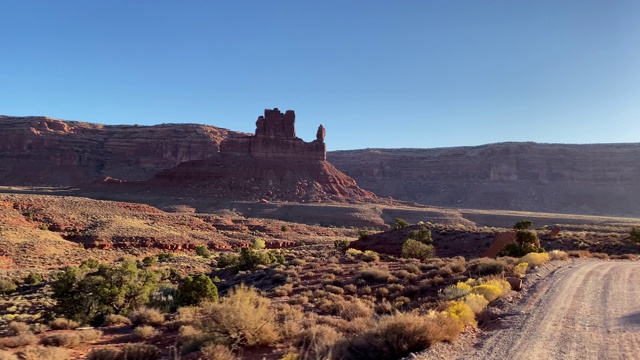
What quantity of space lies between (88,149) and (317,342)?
412ft

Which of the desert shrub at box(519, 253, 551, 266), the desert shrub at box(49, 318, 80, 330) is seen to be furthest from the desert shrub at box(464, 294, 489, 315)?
the desert shrub at box(49, 318, 80, 330)

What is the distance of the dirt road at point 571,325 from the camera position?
6605 mm

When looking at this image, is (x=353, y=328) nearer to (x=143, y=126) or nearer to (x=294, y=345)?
(x=294, y=345)

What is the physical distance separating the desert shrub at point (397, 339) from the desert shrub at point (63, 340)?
19.3 ft

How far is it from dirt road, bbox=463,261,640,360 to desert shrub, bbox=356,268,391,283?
549cm

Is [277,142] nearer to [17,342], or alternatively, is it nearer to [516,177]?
[516,177]

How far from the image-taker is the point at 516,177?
393 ft

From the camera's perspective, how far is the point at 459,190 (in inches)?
4751

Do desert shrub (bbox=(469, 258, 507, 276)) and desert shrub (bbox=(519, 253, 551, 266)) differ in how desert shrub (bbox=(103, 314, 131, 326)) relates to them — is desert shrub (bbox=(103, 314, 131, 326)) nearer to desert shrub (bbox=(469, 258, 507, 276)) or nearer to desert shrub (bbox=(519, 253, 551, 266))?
desert shrub (bbox=(469, 258, 507, 276))

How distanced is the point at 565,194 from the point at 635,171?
2044 cm

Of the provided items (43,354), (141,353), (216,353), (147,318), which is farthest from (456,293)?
(43,354)

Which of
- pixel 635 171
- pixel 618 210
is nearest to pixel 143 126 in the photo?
pixel 618 210

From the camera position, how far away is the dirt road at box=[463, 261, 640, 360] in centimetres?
661

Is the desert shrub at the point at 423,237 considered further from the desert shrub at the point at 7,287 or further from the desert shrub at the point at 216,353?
the desert shrub at the point at 216,353
